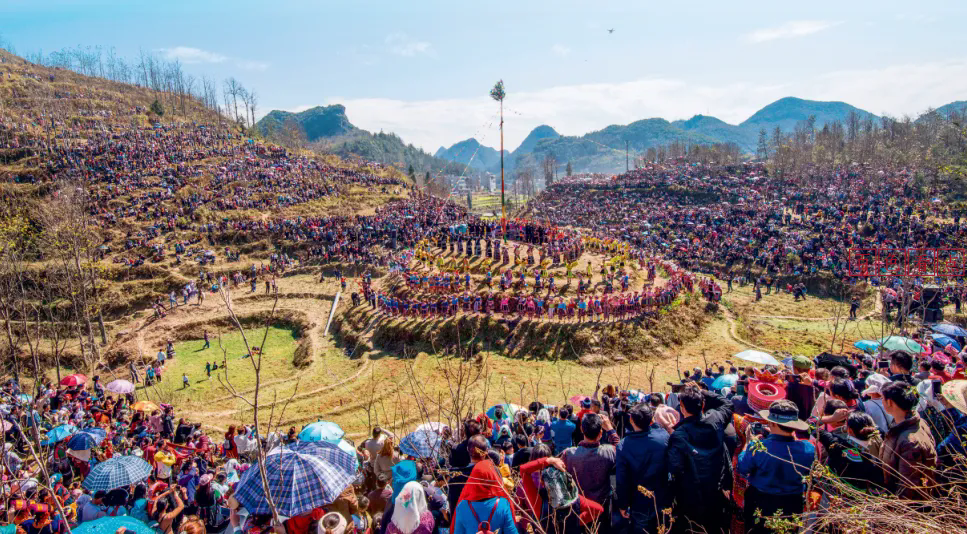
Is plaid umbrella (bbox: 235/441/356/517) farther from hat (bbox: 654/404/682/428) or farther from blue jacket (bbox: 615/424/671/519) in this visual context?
hat (bbox: 654/404/682/428)

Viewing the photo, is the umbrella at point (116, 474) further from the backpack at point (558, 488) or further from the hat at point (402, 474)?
the backpack at point (558, 488)

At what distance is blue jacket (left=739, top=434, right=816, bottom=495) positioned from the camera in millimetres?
4301

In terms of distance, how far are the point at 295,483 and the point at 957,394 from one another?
7.15 metres

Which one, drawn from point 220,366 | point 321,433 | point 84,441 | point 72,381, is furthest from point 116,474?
point 220,366

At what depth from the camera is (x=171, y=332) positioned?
27.6 m

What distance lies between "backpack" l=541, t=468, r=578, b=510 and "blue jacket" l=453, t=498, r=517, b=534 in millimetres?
425

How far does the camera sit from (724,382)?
1030 cm

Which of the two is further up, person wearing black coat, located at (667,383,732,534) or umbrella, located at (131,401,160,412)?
person wearing black coat, located at (667,383,732,534)

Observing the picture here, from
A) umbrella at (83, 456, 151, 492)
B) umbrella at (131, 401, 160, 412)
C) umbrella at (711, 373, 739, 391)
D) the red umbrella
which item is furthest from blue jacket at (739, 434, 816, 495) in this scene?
the red umbrella

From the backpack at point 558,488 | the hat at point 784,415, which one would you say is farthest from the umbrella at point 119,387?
the hat at point 784,415

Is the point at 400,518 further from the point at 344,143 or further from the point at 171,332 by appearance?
the point at 344,143

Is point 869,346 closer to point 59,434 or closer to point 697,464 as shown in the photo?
point 697,464

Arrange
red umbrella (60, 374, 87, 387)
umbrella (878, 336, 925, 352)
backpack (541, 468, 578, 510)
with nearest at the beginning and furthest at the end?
1. backpack (541, 468, 578, 510)
2. umbrella (878, 336, 925, 352)
3. red umbrella (60, 374, 87, 387)

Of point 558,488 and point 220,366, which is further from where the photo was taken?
point 220,366
